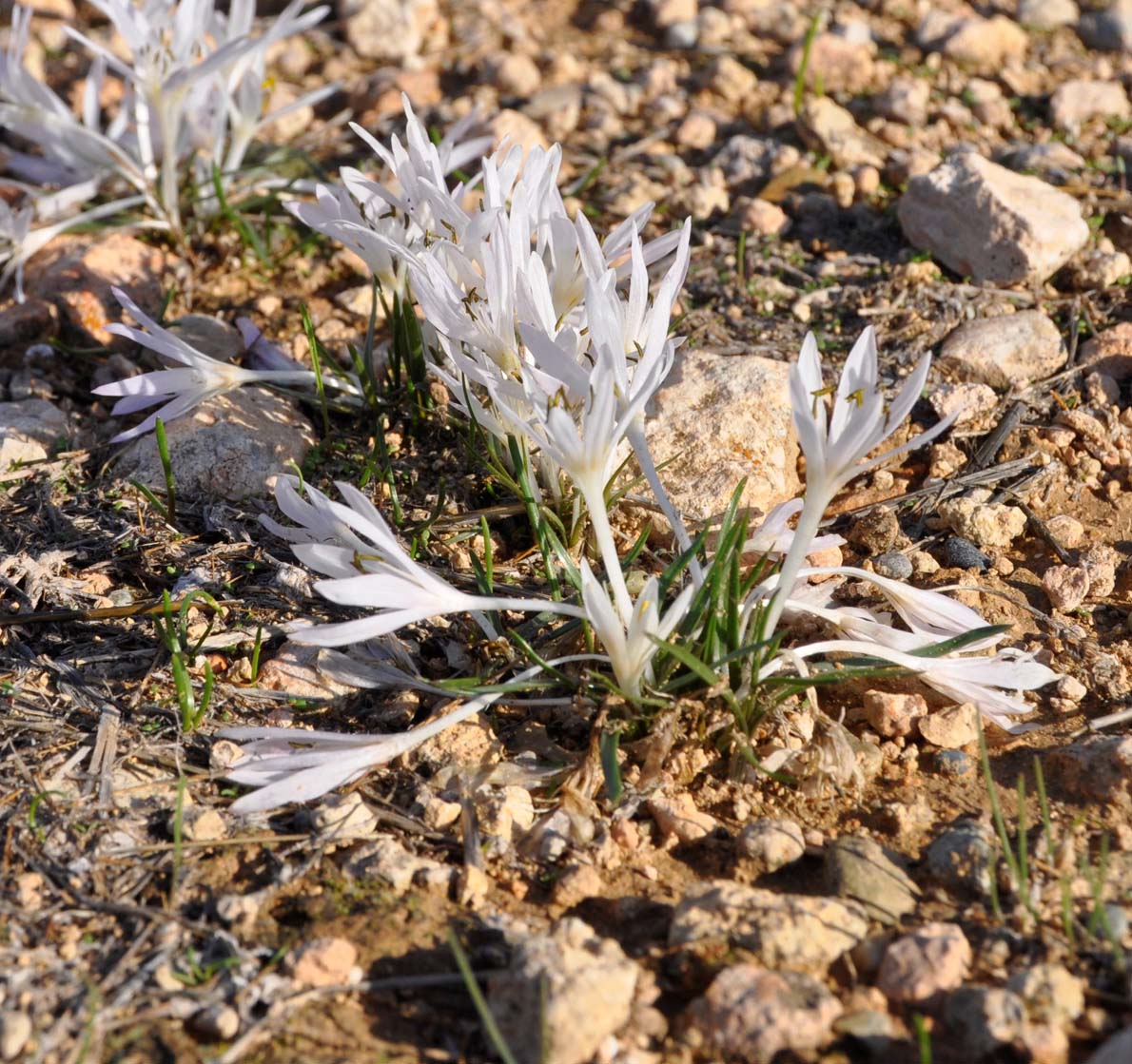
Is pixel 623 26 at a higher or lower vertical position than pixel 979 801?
higher

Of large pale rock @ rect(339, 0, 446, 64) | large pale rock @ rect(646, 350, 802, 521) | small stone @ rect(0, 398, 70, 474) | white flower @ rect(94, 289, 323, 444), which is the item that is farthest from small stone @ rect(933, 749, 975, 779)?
large pale rock @ rect(339, 0, 446, 64)

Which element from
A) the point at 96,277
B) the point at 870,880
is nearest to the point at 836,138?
the point at 96,277

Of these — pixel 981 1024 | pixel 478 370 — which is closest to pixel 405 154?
pixel 478 370

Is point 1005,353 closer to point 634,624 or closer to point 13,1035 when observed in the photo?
point 634,624

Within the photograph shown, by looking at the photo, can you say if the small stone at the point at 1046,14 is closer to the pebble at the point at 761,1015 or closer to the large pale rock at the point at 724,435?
the large pale rock at the point at 724,435

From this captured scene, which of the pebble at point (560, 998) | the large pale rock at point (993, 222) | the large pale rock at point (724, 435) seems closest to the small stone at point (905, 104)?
the large pale rock at point (993, 222)

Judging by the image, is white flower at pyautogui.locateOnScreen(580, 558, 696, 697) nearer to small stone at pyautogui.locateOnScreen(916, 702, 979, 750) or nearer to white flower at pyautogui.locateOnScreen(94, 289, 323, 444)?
small stone at pyautogui.locateOnScreen(916, 702, 979, 750)

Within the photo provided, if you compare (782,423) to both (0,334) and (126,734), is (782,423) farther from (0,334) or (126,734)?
(0,334)
